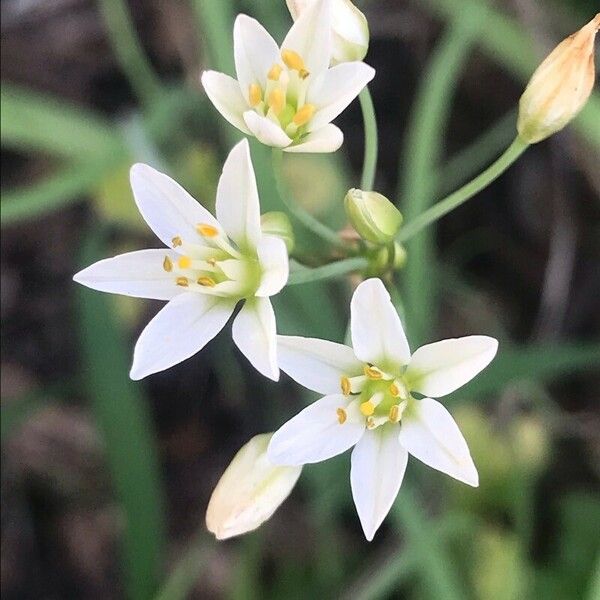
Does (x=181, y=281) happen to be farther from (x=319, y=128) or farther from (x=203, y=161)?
(x=203, y=161)

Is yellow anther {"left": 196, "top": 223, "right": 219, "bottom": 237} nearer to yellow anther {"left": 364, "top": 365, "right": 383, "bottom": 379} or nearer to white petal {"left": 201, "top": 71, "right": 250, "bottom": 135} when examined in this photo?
white petal {"left": 201, "top": 71, "right": 250, "bottom": 135}

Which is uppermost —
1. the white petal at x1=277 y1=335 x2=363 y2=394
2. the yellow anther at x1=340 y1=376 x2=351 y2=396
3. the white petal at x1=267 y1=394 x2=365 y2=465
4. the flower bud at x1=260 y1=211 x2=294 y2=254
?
the flower bud at x1=260 y1=211 x2=294 y2=254

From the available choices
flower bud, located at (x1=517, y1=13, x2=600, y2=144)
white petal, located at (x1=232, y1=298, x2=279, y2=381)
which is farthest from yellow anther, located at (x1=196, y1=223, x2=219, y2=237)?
flower bud, located at (x1=517, y1=13, x2=600, y2=144)

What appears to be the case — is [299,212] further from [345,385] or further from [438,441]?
[438,441]

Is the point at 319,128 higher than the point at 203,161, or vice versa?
the point at 203,161

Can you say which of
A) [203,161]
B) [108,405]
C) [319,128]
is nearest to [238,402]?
[108,405]

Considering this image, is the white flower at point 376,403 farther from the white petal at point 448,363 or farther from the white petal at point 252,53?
the white petal at point 252,53

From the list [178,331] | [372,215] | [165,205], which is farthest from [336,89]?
[178,331]
